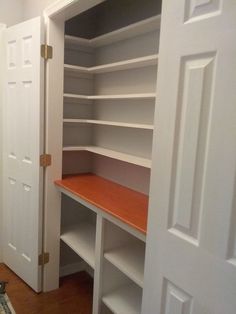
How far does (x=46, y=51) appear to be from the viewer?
7.32ft

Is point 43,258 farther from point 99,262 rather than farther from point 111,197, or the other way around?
point 111,197

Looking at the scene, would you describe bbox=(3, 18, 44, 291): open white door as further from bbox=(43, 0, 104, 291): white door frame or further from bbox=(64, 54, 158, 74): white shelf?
bbox=(64, 54, 158, 74): white shelf

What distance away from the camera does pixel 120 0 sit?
2.39 m

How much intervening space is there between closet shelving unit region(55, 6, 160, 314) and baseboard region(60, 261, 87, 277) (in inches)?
17.2

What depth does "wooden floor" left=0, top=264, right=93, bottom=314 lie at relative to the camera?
2281 mm

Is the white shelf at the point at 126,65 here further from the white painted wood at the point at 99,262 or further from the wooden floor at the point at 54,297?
the wooden floor at the point at 54,297

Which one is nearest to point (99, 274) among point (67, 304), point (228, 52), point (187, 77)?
point (67, 304)

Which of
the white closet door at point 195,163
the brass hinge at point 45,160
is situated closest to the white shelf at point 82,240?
the brass hinge at point 45,160

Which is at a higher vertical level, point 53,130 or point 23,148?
point 53,130

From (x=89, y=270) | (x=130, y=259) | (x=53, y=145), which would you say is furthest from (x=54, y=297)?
(x=53, y=145)

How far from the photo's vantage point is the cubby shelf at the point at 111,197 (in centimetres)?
169

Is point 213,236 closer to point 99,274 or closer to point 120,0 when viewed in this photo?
point 99,274

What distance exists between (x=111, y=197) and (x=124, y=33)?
124 cm

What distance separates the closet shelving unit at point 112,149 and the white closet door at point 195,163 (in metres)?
0.37
